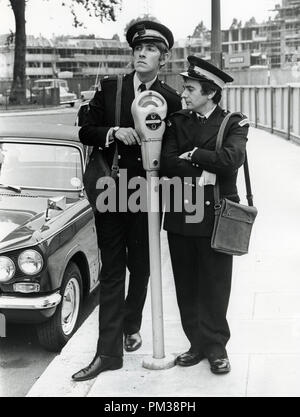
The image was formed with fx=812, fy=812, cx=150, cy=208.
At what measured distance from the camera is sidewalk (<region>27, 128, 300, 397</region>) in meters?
4.36

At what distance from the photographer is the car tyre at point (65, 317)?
5.51 meters

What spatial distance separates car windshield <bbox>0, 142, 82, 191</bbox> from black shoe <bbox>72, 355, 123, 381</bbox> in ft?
7.24

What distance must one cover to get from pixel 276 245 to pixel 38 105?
44.1 meters

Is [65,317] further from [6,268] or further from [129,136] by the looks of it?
[129,136]

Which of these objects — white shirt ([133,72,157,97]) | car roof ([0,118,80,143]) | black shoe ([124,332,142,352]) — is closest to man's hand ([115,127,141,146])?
white shirt ([133,72,157,97])

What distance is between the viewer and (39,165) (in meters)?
6.62

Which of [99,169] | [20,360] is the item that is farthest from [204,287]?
[20,360]

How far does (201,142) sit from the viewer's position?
4.40 metres

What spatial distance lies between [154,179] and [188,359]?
107 centimetres

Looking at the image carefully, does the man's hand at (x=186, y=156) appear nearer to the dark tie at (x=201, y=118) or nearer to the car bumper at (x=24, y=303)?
the dark tie at (x=201, y=118)

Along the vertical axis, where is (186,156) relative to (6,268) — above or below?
above

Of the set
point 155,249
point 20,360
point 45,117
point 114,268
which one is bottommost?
point 45,117

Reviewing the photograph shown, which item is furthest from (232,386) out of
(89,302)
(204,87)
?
(89,302)

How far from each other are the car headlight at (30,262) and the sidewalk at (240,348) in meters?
0.53
